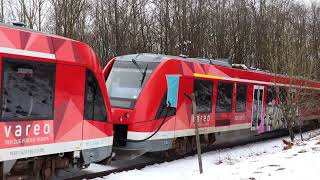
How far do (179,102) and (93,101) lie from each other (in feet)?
13.2

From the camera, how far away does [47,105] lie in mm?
8547

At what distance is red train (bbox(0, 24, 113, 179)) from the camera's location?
7.78 meters

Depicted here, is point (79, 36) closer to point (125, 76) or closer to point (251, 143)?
point (251, 143)

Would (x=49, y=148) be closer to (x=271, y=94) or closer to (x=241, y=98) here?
(x=241, y=98)

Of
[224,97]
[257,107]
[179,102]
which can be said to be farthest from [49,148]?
[257,107]

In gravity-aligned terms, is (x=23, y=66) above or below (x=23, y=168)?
above

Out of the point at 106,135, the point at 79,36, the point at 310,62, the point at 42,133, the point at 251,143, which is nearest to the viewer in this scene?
the point at 42,133

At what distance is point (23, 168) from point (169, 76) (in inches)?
197

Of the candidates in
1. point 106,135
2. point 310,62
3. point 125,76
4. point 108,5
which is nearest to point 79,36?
point 108,5

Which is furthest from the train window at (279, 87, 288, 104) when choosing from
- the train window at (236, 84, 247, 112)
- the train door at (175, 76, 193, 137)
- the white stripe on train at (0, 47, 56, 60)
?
the white stripe on train at (0, 47, 56, 60)

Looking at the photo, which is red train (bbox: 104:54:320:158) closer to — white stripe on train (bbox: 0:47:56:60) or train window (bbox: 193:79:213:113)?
train window (bbox: 193:79:213:113)

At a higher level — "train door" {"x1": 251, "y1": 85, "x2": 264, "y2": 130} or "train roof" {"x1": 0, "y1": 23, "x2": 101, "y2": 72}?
"train roof" {"x1": 0, "y1": 23, "x2": 101, "y2": 72}

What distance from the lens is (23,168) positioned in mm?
8531

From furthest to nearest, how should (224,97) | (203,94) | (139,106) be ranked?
(224,97), (203,94), (139,106)
